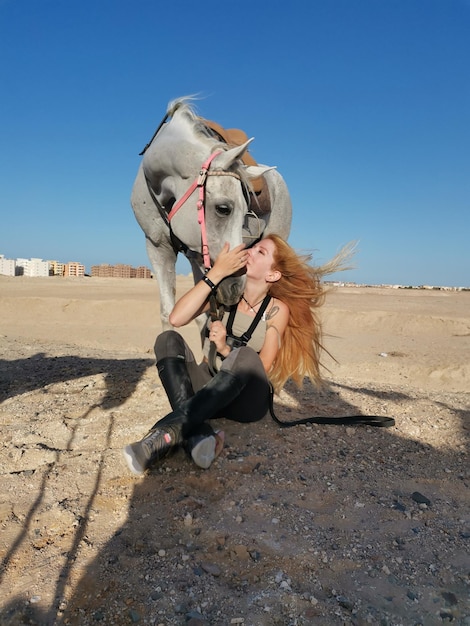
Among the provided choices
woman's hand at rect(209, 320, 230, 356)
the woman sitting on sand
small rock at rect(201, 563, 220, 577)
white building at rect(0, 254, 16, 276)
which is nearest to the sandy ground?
small rock at rect(201, 563, 220, 577)

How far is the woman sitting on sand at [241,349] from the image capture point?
284 cm

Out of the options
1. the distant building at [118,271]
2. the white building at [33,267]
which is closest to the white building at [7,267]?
the white building at [33,267]

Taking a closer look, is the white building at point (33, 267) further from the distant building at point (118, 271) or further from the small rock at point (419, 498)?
the small rock at point (419, 498)

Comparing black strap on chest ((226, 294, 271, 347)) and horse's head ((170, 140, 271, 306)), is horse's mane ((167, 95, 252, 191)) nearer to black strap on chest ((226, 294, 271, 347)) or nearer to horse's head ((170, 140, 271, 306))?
horse's head ((170, 140, 271, 306))

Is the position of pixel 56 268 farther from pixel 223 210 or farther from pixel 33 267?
pixel 223 210

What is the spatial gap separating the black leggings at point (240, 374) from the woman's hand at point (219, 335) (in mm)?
236

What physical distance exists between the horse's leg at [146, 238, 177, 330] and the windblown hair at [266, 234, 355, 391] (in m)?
1.30

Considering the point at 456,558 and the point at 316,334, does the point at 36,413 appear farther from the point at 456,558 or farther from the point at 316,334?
the point at 456,558

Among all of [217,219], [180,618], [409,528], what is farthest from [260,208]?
[180,618]

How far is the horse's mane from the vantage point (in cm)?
371

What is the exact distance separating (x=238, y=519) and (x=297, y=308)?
1.73 m

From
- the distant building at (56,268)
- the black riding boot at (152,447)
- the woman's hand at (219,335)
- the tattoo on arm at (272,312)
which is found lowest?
the distant building at (56,268)

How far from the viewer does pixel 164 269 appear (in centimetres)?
466

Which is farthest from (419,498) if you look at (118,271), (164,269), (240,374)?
(118,271)
